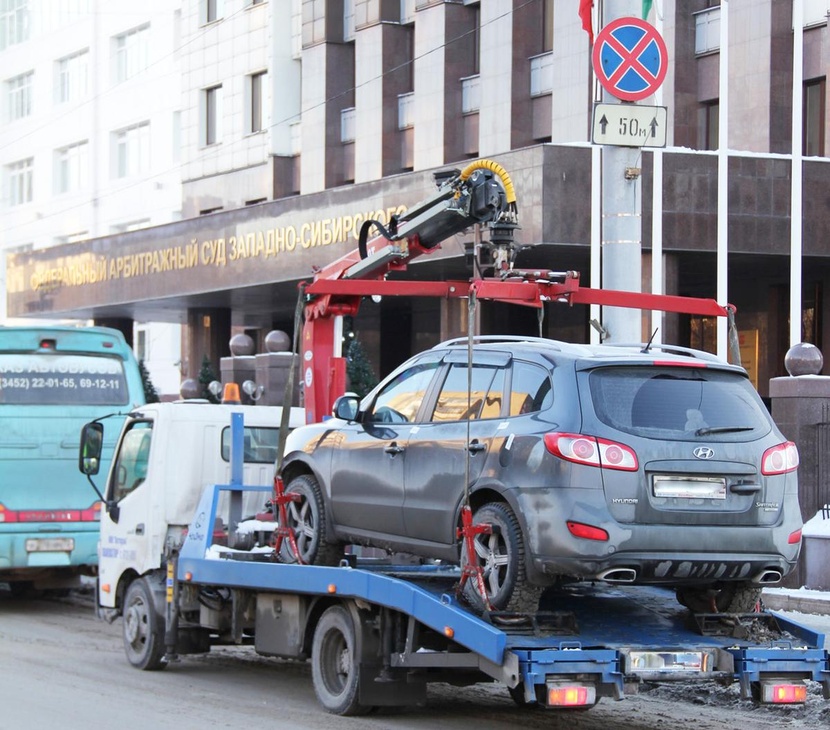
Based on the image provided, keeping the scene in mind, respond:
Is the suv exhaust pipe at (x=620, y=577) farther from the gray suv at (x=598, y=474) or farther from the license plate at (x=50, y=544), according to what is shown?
the license plate at (x=50, y=544)

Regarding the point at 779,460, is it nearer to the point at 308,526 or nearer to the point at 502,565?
the point at 502,565

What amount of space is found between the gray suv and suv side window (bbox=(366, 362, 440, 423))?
0.16 m

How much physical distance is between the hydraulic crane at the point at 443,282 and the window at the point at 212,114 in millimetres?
29288

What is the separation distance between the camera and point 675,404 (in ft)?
30.6

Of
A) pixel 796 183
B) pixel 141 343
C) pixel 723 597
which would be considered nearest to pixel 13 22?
pixel 141 343

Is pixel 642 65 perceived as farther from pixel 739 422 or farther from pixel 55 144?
pixel 55 144

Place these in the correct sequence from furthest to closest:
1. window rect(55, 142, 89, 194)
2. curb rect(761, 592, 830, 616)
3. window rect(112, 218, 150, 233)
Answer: window rect(55, 142, 89, 194)
window rect(112, 218, 150, 233)
curb rect(761, 592, 830, 616)

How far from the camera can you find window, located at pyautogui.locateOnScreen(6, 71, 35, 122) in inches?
2217

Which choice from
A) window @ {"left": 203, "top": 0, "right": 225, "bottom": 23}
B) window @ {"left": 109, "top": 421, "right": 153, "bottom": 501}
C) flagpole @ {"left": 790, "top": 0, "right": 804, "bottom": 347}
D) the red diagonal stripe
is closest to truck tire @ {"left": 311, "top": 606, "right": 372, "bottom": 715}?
window @ {"left": 109, "top": 421, "right": 153, "bottom": 501}

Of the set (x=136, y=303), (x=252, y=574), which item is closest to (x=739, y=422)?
(x=252, y=574)

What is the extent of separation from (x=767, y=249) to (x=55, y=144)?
33394 mm

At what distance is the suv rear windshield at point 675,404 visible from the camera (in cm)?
918

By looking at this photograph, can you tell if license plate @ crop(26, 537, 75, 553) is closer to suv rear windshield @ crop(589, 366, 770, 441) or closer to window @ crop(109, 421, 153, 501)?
window @ crop(109, 421, 153, 501)

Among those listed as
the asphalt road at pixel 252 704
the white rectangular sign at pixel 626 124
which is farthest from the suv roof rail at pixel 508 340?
the white rectangular sign at pixel 626 124
